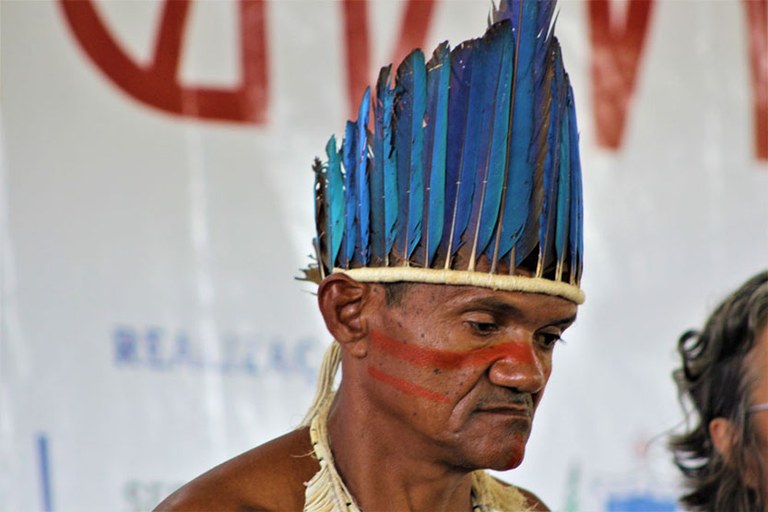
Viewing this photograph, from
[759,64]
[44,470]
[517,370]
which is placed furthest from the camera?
[759,64]

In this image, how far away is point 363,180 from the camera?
204 centimetres

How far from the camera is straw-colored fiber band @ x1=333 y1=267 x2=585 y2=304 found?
1910 millimetres

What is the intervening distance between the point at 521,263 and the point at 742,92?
212 centimetres

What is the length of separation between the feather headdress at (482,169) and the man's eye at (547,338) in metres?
0.06

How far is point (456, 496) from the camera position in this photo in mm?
2125

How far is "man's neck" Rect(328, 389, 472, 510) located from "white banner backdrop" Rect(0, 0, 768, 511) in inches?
41.8

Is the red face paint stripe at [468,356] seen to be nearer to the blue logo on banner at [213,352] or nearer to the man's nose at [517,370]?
the man's nose at [517,370]

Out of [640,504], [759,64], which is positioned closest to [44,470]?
[640,504]

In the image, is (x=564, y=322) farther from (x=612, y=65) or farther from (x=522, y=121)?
(x=612, y=65)

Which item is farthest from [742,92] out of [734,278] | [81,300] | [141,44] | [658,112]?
[81,300]

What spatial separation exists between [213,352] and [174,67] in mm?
702

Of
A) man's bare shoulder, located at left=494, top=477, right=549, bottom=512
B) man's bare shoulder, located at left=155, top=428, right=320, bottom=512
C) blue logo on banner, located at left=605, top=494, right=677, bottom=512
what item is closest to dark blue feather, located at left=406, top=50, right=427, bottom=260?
man's bare shoulder, located at left=155, top=428, right=320, bottom=512

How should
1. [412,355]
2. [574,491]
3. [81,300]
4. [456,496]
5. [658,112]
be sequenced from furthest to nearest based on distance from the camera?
1. [658,112]
2. [574,491]
3. [81,300]
4. [456,496]
5. [412,355]

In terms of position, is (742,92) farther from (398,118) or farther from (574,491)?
(398,118)
